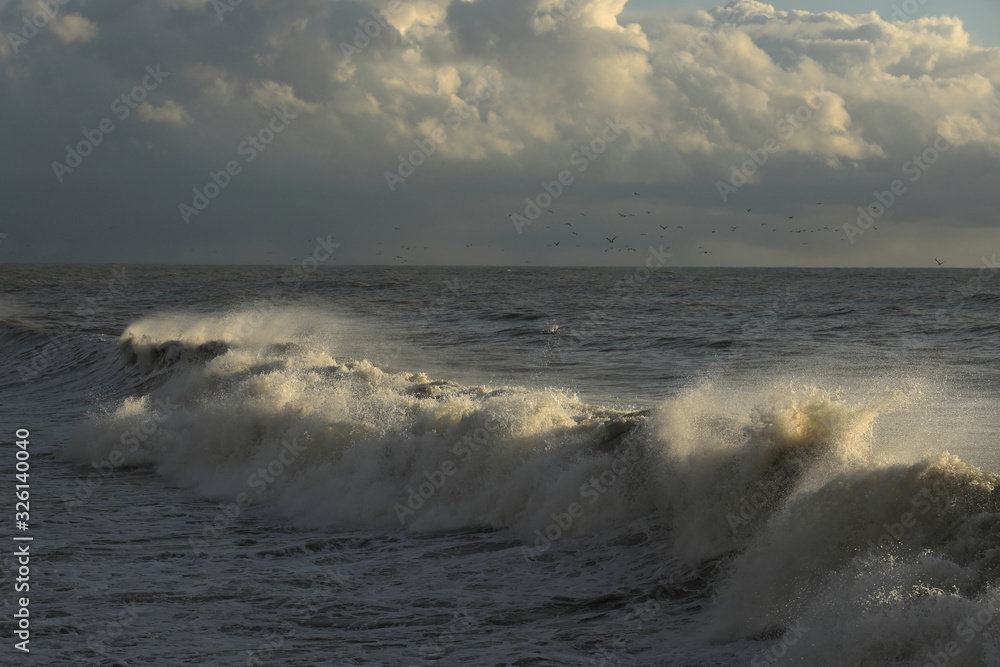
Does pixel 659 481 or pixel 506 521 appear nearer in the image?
pixel 659 481

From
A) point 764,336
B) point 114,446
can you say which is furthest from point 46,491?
point 764,336

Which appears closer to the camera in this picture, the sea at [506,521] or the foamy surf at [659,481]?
the foamy surf at [659,481]

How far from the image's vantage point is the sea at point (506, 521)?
5785mm

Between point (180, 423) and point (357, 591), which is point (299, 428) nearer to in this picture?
point (180, 423)

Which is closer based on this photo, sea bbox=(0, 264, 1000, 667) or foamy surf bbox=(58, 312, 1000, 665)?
foamy surf bbox=(58, 312, 1000, 665)

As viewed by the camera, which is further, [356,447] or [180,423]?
[180,423]

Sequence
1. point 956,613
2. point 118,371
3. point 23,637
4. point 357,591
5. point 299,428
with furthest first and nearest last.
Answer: point 118,371 < point 299,428 < point 357,591 < point 23,637 < point 956,613

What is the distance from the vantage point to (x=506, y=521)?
28.9 ft

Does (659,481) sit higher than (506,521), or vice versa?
(659,481)

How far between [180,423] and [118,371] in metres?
8.30

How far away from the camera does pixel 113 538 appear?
867 centimetres

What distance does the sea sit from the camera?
579cm

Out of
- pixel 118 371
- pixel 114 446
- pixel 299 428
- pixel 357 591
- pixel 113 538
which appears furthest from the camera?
pixel 118 371

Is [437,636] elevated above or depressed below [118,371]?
below
